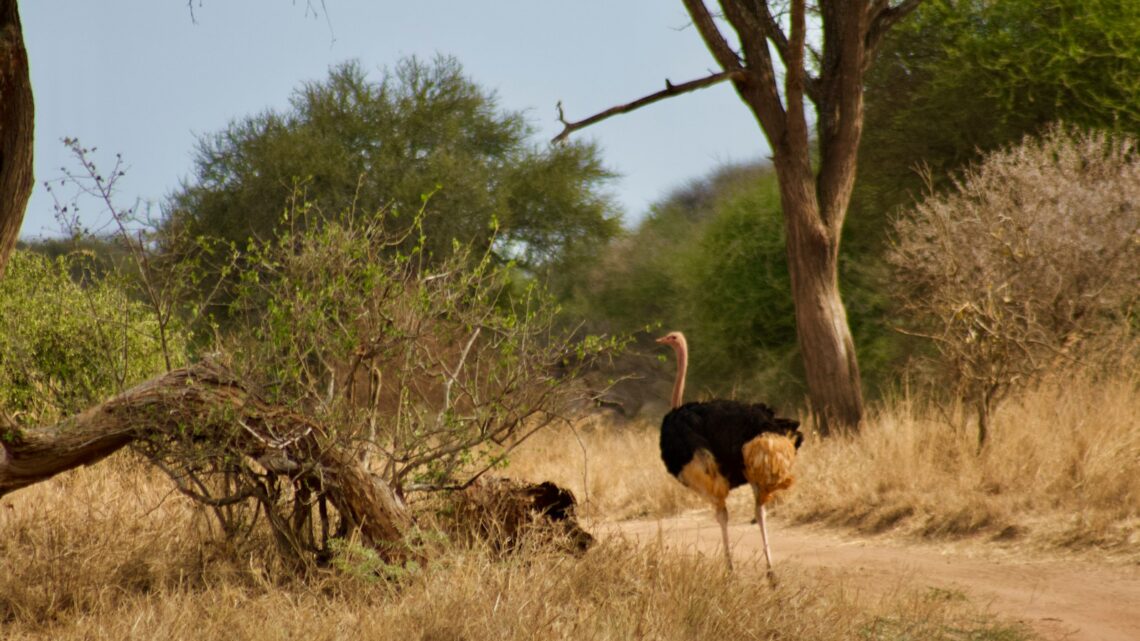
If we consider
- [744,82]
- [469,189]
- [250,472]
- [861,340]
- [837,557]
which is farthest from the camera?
[469,189]

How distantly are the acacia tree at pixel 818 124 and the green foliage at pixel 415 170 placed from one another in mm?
7998

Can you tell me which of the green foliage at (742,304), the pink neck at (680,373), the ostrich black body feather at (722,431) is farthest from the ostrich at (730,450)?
the green foliage at (742,304)

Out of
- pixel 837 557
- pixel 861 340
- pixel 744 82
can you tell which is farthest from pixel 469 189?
pixel 837 557

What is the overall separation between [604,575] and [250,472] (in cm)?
191

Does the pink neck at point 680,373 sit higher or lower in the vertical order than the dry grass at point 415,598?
higher

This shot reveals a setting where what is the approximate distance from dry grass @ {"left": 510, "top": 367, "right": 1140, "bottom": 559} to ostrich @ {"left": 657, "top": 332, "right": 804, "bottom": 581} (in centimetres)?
86

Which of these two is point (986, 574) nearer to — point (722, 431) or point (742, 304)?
point (722, 431)

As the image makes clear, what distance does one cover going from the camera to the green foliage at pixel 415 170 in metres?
21.1

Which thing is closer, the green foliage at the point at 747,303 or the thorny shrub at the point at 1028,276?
the thorny shrub at the point at 1028,276

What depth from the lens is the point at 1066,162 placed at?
1219 centimetres

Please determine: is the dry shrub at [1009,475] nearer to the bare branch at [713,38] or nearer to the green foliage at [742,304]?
the bare branch at [713,38]

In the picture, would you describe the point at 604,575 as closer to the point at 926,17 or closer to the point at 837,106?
the point at 837,106

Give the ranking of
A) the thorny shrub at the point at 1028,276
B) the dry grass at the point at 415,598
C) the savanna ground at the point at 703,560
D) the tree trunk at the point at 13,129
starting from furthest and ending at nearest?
1. the thorny shrub at the point at 1028,276
2. the tree trunk at the point at 13,129
3. the savanna ground at the point at 703,560
4. the dry grass at the point at 415,598

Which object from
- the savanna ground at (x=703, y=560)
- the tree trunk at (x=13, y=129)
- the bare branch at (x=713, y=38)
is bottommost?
the savanna ground at (x=703, y=560)
